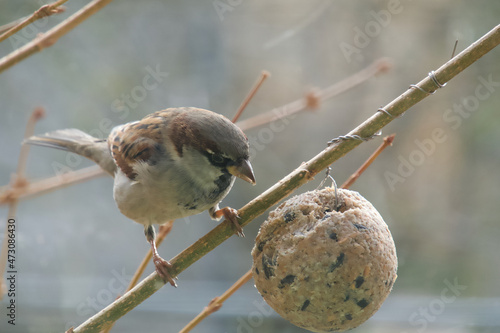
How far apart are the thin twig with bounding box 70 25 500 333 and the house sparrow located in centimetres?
6

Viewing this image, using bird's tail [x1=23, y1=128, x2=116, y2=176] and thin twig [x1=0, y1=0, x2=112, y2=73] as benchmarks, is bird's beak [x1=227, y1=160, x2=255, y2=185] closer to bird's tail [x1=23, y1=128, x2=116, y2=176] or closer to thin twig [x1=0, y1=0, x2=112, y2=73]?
thin twig [x1=0, y1=0, x2=112, y2=73]

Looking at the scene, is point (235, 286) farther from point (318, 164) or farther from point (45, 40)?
point (45, 40)

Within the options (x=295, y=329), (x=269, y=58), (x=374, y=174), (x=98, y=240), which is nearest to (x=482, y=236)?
(x=374, y=174)

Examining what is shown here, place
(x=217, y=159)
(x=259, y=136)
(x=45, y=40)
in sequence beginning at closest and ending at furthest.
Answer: (x=45, y=40)
(x=217, y=159)
(x=259, y=136)

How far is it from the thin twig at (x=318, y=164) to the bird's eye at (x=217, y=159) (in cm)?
17

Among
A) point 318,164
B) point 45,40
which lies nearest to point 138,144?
point 45,40

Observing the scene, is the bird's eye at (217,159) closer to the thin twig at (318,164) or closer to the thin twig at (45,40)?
the thin twig at (318,164)

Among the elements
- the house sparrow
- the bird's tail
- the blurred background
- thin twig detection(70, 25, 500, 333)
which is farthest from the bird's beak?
the blurred background

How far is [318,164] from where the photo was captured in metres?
0.92

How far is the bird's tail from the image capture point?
62.1 inches

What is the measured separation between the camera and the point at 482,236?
8.09 ft

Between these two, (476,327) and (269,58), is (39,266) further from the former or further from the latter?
(476,327)

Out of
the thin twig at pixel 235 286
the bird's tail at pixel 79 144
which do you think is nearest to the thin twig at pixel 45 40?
the thin twig at pixel 235 286

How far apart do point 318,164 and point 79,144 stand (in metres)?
0.99
